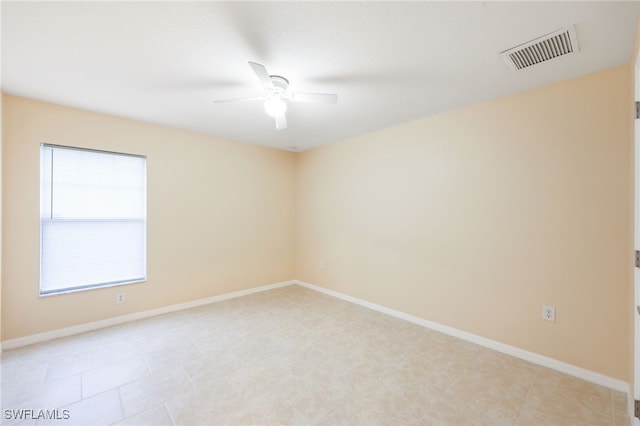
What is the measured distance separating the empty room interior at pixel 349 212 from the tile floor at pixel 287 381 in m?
0.02

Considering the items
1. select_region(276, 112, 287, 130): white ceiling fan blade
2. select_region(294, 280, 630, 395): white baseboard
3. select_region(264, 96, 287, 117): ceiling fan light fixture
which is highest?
select_region(264, 96, 287, 117): ceiling fan light fixture

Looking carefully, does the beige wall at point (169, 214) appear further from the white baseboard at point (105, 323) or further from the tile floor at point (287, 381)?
the tile floor at point (287, 381)

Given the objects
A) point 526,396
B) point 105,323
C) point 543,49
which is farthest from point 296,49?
point 105,323

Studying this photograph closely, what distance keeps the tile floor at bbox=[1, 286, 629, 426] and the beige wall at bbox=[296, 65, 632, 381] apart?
1.21 ft

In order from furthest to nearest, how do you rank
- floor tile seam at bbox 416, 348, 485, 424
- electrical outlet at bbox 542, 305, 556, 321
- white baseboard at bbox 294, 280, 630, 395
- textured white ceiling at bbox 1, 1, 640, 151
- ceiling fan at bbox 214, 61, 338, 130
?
electrical outlet at bbox 542, 305, 556, 321 < ceiling fan at bbox 214, 61, 338, 130 < white baseboard at bbox 294, 280, 630, 395 < floor tile seam at bbox 416, 348, 485, 424 < textured white ceiling at bbox 1, 1, 640, 151

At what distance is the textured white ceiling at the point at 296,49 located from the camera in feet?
4.99

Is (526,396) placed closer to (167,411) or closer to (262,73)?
(167,411)

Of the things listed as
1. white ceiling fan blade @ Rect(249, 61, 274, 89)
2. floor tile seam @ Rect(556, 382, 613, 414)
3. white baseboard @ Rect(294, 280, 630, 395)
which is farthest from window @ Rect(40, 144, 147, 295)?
floor tile seam @ Rect(556, 382, 613, 414)

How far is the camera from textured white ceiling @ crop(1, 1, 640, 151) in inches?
59.8

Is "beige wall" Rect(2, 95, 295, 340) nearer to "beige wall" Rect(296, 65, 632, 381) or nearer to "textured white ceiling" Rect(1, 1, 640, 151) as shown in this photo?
"textured white ceiling" Rect(1, 1, 640, 151)

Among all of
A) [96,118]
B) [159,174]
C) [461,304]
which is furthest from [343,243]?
[96,118]

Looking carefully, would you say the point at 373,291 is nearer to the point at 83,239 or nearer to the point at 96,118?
the point at 83,239

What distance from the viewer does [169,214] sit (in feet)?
11.8

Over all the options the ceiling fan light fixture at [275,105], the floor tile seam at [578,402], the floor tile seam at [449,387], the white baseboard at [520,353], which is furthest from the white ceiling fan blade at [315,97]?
the floor tile seam at [578,402]
